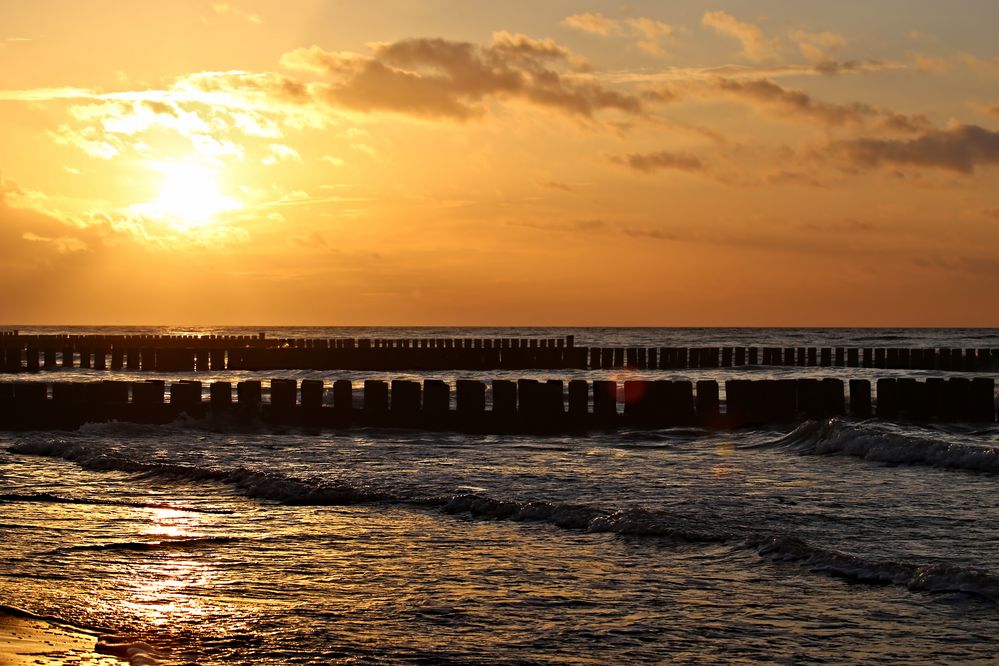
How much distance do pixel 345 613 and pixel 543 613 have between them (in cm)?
100

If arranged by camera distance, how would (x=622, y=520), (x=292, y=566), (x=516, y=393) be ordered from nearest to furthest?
(x=292, y=566)
(x=622, y=520)
(x=516, y=393)

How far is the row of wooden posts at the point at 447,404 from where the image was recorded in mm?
17094

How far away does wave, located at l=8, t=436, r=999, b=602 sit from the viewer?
6359 millimetres

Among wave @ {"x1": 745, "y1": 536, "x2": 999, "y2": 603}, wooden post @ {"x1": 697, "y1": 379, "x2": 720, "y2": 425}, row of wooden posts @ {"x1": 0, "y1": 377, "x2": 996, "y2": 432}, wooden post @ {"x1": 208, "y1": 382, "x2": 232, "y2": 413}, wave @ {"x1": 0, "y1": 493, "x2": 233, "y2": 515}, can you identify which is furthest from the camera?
wooden post @ {"x1": 208, "y1": 382, "x2": 232, "y2": 413}

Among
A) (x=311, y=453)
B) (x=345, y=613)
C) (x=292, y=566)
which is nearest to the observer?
(x=345, y=613)

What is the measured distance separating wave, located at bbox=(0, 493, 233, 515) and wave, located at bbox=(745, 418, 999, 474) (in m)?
7.55

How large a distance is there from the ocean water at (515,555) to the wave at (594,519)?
0.02m

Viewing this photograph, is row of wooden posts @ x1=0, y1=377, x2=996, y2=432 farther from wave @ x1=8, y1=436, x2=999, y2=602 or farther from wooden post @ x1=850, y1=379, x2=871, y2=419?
wave @ x1=8, y1=436, x2=999, y2=602

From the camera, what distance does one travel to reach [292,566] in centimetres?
688

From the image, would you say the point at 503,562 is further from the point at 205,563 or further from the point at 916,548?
the point at 916,548

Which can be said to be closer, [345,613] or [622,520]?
[345,613]

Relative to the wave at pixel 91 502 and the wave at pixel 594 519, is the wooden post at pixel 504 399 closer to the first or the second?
the wave at pixel 594 519

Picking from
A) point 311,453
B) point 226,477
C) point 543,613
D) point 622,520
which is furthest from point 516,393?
point 543,613

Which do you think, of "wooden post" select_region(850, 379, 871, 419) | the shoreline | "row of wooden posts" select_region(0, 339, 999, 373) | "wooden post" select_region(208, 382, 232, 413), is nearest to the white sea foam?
"wooden post" select_region(850, 379, 871, 419)
